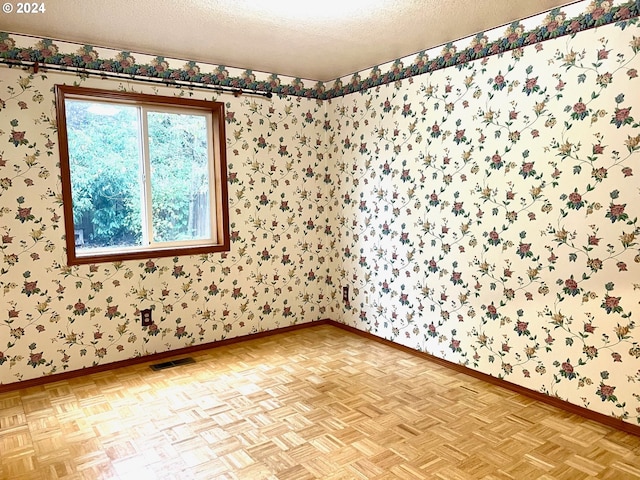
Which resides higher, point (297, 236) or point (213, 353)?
point (297, 236)

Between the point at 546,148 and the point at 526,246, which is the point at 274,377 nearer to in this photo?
the point at 526,246

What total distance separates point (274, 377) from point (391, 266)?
1350 mm

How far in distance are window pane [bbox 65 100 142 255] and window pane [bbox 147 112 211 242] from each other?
0.45 ft

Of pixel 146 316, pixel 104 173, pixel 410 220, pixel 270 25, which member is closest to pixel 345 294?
pixel 410 220

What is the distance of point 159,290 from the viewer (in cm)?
366

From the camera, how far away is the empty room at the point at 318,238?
2461 millimetres

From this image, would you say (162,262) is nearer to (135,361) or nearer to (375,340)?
(135,361)

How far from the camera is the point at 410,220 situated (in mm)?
3689

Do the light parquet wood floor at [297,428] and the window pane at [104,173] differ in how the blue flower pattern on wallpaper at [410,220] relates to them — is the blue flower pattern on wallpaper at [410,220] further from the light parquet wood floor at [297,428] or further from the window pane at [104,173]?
the light parquet wood floor at [297,428]

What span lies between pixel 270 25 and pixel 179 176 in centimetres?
152

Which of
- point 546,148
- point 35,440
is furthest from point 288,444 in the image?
point 546,148

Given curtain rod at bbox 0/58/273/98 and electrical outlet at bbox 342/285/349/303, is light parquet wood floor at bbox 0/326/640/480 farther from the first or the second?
curtain rod at bbox 0/58/273/98

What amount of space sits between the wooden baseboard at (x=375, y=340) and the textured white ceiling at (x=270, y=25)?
236 centimetres

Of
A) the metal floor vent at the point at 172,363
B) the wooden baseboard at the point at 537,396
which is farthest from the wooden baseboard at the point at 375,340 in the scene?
the metal floor vent at the point at 172,363
